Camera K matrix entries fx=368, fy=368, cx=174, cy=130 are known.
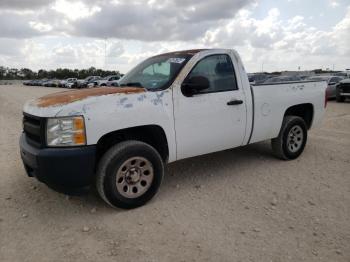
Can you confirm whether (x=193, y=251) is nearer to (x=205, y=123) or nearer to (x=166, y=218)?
(x=166, y=218)

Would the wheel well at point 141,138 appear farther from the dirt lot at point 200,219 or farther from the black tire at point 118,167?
the dirt lot at point 200,219

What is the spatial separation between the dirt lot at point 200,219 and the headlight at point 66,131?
2.93 ft

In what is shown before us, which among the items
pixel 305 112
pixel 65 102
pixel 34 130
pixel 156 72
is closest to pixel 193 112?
pixel 156 72

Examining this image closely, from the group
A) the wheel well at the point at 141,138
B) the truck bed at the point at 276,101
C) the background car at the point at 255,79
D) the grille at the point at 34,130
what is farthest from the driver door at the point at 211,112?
the grille at the point at 34,130

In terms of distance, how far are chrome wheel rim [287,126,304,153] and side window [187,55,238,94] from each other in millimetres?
1678

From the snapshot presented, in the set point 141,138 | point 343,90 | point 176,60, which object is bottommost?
point 343,90

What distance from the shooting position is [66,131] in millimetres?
3742

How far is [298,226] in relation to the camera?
12.4 feet

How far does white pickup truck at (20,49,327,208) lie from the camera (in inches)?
149

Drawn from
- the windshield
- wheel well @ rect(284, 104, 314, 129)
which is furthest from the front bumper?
wheel well @ rect(284, 104, 314, 129)

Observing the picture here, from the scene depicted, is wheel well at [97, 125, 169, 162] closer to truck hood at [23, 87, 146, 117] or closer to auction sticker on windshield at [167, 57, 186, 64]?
truck hood at [23, 87, 146, 117]

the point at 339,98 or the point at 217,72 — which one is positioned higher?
the point at 217,72

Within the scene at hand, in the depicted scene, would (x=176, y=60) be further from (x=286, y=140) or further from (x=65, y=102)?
(x=286, y=140)

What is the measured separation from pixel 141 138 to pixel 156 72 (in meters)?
0.98
